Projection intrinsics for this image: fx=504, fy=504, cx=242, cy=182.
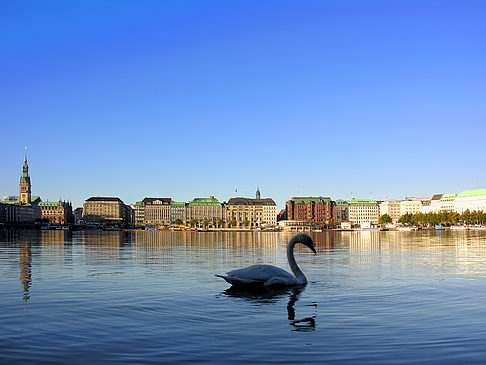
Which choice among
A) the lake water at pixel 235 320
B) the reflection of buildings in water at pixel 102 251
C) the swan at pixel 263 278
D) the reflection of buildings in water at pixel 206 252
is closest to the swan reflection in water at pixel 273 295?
the lake water at pixel 235 320

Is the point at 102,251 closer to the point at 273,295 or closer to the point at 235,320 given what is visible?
the point at 273,295

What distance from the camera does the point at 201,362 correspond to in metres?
10.2

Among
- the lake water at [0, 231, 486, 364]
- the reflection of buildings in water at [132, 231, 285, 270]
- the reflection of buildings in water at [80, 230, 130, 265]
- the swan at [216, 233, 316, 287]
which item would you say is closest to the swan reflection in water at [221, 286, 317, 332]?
the lake water at [0, 231, 486, 364]

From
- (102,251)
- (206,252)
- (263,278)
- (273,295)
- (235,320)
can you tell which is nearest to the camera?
(235,320)

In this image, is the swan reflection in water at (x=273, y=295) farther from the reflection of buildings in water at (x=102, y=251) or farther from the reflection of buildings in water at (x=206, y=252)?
the reflection of buildings in water at (x=102, y=251)

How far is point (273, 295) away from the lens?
19594mm

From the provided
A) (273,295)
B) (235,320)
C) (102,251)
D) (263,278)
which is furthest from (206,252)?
(235,320)

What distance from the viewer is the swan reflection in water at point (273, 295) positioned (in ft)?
48.4

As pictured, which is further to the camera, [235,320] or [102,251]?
[102,251]

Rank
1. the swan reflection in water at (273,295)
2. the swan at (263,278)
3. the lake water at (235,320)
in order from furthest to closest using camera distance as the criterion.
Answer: the swan at (263,278) < the swan reflection in water at (273,295) < the lake water at (235,320)

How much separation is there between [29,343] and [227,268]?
18.5m

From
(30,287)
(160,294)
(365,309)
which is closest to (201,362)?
(365,309)

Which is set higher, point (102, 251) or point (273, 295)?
point (273, 295)

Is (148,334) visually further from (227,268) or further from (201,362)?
(227,268)
